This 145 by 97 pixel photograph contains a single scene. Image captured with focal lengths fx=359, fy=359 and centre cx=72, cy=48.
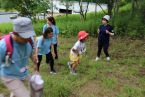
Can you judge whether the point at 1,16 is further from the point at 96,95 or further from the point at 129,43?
the point at 96,95

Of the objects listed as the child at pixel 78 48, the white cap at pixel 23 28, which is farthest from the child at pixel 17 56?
the child at pixel 78 48

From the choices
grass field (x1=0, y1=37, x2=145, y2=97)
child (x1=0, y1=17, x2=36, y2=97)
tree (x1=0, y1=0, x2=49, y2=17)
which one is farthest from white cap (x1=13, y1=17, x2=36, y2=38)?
tree (x1=0, y1=0, x2=49, y2=17)

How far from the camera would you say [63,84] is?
24.7ft

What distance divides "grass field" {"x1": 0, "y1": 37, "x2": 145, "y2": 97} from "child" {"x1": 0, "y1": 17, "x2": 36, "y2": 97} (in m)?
1.98

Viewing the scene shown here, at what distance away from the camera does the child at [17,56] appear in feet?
15.6

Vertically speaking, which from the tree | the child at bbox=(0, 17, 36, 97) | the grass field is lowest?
the grass field

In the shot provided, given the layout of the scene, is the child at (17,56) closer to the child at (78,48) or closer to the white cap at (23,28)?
the white cap at (23,28)

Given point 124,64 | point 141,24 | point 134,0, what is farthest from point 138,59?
point 134,0

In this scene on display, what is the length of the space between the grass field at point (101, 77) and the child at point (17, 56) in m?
1.98

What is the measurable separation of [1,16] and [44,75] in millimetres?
19376

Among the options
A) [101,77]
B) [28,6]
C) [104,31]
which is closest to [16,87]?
[101,77]

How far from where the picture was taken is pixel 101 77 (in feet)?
27.7

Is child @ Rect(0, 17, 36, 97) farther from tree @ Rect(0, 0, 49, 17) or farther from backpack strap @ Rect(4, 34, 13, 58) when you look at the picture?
tree @ Rect(0, 0, 49, 17)

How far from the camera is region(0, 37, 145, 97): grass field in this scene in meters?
7.29
